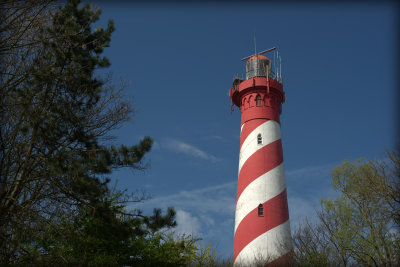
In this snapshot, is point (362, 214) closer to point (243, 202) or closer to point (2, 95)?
point (243, 202)

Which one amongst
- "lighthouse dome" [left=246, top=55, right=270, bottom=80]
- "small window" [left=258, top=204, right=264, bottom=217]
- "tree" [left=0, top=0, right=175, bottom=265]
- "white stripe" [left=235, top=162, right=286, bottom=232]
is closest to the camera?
"tree" [left=0, top=0, right=175, bottom=265]

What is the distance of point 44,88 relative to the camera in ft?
35.7

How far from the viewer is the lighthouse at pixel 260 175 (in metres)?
19.8

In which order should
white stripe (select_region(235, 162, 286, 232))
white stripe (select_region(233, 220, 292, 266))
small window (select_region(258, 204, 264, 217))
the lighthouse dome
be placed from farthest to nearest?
the lighthouse dome → white stripe (select_region(235, 162, 286, 232)) → small window (select_region(258, 204, 264, 217)) → white stripe (select_region(233, 220, 292, 266))

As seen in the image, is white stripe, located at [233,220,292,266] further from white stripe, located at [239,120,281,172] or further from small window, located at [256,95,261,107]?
small window, located at [256,95,261,107]

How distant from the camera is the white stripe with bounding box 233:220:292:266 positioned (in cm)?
1938

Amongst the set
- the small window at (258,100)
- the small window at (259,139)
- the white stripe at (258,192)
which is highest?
the small window at (258,100)

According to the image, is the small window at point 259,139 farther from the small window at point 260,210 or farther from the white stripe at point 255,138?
the small window at point 260,210

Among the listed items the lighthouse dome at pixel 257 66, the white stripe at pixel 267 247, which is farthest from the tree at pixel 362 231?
the lighthouse dome at pixel 257 66

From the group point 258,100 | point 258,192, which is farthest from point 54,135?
point 258,100

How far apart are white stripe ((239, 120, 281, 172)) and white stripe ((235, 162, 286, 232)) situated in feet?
5.37

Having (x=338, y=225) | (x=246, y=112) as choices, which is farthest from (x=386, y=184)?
(x=246, y=112)

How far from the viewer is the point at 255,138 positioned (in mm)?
22406

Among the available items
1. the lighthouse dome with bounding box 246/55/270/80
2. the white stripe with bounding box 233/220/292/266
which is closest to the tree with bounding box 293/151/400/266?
the white stripe with bounding box 233/220/292/266
